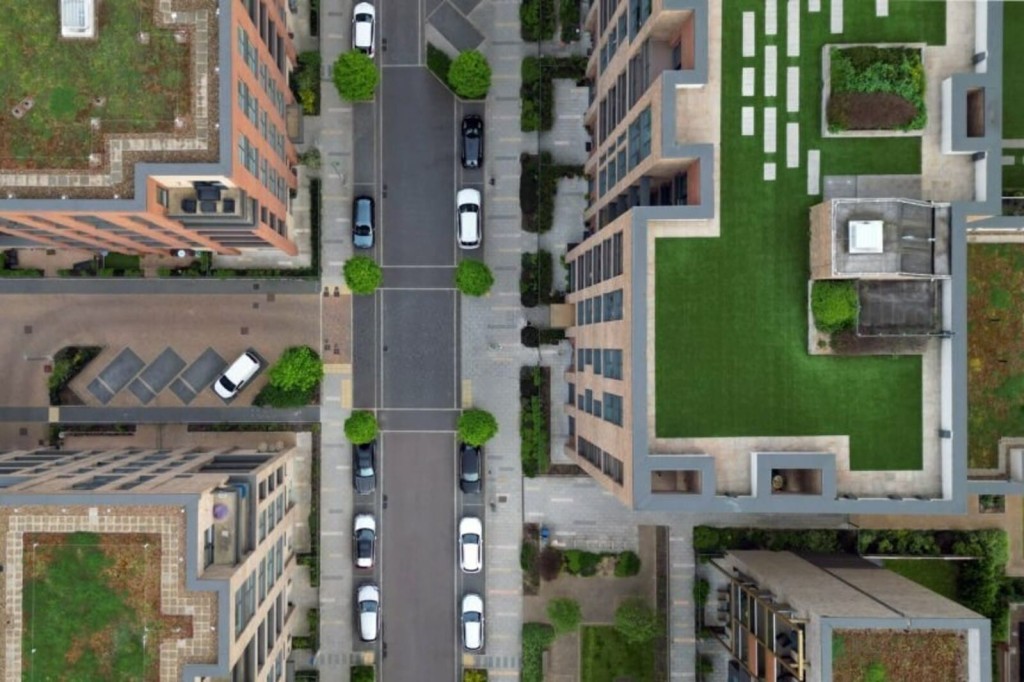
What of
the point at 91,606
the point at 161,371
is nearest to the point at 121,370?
the point at 161,371

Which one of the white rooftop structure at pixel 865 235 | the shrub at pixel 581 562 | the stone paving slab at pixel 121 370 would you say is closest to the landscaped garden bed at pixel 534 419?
the shrub at pixel 581 562

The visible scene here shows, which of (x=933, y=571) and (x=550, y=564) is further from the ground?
(x=550, y=564)

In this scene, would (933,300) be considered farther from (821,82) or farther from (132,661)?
(132,661)

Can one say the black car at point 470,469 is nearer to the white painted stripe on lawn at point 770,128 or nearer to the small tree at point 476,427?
the small tree at point 476,427

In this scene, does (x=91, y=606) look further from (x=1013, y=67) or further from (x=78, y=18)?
(x=1013, y=67)

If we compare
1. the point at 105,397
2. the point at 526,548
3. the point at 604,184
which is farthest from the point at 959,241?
the point at 105,397

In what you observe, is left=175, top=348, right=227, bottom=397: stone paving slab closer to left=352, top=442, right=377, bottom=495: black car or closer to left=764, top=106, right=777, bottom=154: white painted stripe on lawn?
left=352, top=442, right=377, bottom=495: black car
